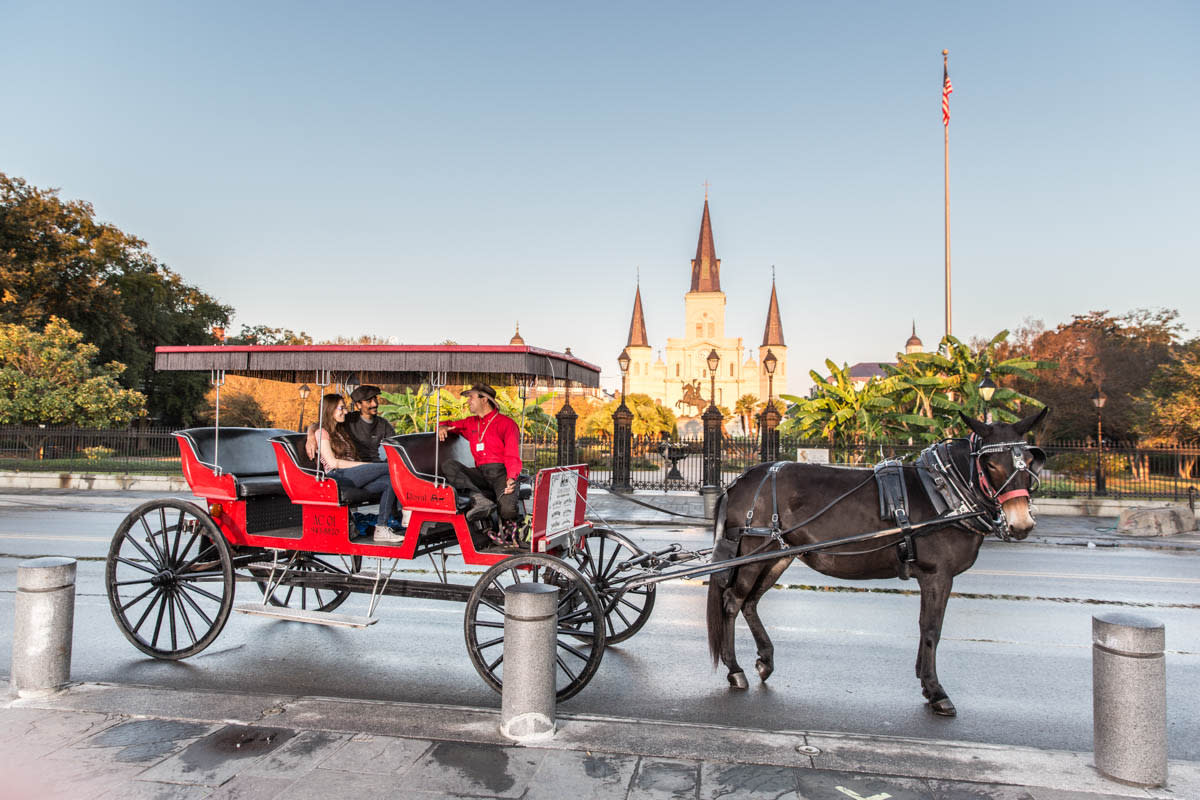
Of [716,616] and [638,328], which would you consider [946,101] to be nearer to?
[716,616]

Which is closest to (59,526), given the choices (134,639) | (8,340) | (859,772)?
(134,639)

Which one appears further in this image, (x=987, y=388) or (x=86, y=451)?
(x=86, y=451)

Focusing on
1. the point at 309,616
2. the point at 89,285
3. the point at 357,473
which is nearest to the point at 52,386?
the point at 89,285

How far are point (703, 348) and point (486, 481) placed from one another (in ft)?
367

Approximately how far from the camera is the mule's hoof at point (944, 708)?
479 centimetres

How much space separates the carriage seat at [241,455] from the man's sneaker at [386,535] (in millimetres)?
1088

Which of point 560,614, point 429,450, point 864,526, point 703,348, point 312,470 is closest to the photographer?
point 864,526

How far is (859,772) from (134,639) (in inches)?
200

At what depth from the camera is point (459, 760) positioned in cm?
388

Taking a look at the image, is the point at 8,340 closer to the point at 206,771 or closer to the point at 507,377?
the point at 507,377

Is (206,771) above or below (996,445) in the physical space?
below

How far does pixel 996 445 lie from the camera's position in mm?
4777

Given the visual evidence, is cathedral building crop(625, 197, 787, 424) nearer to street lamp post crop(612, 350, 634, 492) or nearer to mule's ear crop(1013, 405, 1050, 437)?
street lamp post crop(612, 350, 634, 492)

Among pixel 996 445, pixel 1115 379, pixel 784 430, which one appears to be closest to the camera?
pixel 996 445
